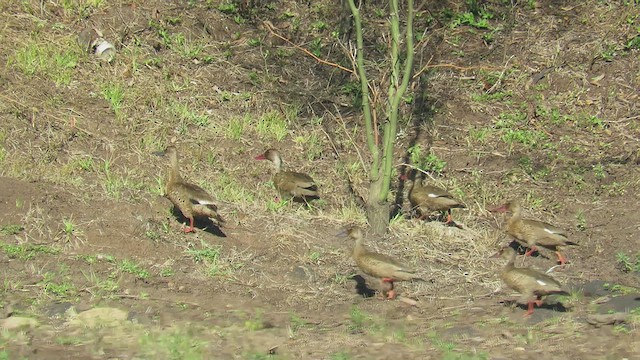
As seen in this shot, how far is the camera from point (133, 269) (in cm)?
922

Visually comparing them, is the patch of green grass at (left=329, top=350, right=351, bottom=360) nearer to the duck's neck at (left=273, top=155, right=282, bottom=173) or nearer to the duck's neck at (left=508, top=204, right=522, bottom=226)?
the duck's neck at (left=508, top=204, right=522, bottom=226)

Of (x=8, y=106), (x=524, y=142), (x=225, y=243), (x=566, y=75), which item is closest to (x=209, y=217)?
(x=225, y=243)

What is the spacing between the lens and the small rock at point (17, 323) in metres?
7.66

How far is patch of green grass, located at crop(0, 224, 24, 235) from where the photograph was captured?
960 centimetres

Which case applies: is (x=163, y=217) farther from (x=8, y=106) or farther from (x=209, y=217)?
(x=8, y=106)

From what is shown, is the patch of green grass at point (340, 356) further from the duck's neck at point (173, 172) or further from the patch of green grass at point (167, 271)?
the duck's neck at point (173, 172)

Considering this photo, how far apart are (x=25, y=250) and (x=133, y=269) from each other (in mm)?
1108

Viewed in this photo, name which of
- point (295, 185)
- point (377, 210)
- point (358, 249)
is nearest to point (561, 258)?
point (377, 210)

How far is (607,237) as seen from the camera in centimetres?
1153

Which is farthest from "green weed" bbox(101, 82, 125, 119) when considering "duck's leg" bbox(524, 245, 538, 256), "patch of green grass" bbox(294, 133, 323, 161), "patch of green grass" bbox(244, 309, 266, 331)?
"duck's leg" bbox(524, 245, 538, 256)

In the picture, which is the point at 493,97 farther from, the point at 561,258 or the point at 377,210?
the point at 377,210

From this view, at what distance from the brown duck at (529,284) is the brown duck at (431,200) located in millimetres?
2083

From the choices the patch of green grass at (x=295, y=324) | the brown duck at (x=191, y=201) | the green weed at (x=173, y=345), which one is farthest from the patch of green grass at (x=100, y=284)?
the patch of green grass at (x=295, y=324)

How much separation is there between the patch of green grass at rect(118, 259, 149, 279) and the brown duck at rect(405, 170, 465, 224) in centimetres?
392
